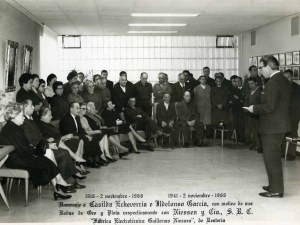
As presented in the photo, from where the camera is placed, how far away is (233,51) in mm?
13125

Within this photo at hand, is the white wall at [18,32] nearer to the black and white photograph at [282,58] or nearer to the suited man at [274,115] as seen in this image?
the suited man at [274,115]

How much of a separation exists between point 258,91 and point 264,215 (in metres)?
4.57

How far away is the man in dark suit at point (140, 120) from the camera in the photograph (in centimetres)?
898

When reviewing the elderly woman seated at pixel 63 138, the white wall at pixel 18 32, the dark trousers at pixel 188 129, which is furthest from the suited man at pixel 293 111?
the white wall at pixel 18 32

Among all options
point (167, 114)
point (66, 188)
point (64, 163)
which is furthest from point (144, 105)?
point (66, 188)

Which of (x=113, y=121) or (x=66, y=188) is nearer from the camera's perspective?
(x=66, y=188)

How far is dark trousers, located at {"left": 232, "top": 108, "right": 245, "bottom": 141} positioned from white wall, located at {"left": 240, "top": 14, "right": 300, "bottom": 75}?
5.65ft

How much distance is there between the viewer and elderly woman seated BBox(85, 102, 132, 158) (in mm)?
7578

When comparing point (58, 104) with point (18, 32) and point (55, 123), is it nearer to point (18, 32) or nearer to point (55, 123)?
point (55, 123)

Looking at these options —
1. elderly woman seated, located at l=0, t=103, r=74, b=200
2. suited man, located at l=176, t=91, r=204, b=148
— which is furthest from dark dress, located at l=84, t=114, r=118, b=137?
elderly woman seated, located at l=0, t=103, r=74, b=200

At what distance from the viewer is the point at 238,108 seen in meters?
9.91

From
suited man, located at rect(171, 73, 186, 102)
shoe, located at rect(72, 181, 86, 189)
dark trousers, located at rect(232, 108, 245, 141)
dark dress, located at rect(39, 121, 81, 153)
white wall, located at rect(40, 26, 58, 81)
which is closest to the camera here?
shoe, located at rect(72, 181, 86, 189)

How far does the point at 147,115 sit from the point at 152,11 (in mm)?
2364

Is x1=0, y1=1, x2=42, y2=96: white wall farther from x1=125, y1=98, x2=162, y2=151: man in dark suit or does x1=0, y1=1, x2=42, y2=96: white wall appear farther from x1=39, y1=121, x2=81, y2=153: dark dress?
x1=125, y1=98, x2=162, y2=151: man in dark suit
